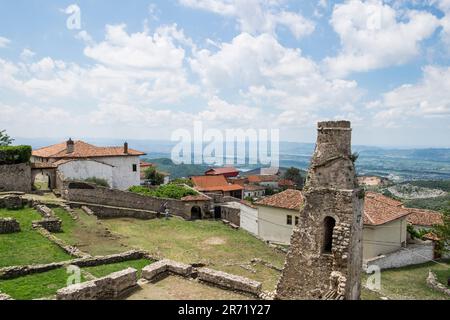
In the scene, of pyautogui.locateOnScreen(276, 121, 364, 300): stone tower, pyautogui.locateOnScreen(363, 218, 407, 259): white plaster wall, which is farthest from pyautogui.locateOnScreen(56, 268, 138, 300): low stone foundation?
pyautogui.locateOnScreen(363, 218, 407, 259): white plaster wall

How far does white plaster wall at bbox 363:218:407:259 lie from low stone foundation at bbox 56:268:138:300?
20406 mm

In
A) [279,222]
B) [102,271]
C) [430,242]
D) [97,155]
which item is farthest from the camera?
[97,155]

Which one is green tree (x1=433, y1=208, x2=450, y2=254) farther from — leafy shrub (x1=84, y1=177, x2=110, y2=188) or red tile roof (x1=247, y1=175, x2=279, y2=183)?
red tile roof (x1=247, y1=175, x2=279, y2=183)

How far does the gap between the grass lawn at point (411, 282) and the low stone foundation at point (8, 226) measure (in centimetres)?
2031

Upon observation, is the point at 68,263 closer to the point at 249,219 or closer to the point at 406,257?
the point at 249,219

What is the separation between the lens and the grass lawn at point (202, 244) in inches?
877

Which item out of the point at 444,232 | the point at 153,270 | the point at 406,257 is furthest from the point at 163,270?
the point at 444,232

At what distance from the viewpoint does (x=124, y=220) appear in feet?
107

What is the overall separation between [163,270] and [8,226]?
12428mm

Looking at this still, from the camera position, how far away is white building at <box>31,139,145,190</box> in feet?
125
